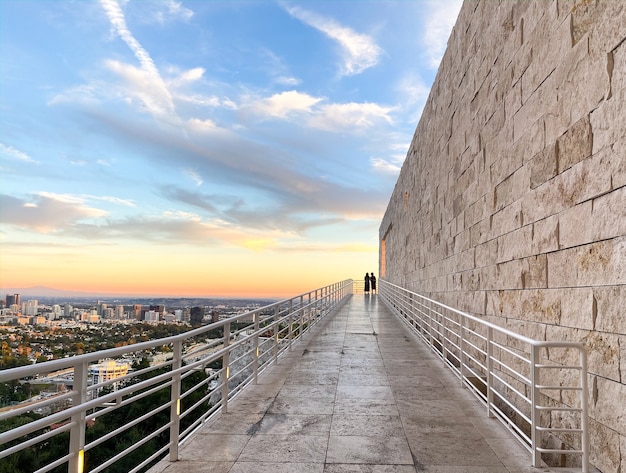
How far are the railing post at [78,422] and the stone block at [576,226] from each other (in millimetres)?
4180

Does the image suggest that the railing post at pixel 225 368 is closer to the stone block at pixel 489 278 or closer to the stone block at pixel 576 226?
the stone block at pixel 576 226

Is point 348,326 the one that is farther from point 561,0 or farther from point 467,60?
point 561,0

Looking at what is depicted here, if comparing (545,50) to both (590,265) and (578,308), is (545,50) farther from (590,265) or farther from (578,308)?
(578,308)

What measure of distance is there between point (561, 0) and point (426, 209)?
9409 millimetres

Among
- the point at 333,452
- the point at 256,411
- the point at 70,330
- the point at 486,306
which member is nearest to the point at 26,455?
the point at 70,330

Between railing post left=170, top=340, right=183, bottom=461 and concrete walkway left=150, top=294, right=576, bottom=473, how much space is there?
0.15 metres

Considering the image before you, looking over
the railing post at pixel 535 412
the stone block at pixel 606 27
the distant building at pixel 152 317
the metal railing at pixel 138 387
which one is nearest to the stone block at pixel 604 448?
the railing post at pixel 535 412

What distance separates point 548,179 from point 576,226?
825 mm

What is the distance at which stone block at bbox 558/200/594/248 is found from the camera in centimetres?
416

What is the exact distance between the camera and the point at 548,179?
502 centimetres

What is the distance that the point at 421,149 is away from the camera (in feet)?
49.3

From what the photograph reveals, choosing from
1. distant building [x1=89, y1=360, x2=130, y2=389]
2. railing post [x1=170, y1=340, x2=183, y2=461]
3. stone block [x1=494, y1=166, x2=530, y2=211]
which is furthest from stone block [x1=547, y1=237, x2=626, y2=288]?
distant building [x1=89, y1=360, x2=130, y2=389]

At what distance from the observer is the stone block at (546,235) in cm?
484

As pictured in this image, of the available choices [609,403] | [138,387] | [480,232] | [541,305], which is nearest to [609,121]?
[541,305]
